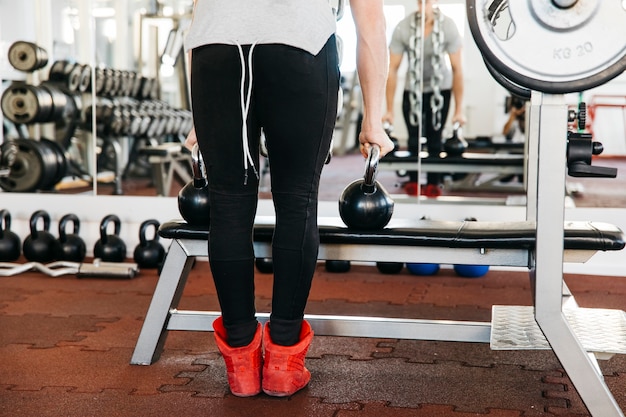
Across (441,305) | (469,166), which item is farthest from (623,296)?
(469,166)

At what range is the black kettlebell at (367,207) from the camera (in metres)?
1.93

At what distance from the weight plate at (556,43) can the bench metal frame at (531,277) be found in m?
0.07

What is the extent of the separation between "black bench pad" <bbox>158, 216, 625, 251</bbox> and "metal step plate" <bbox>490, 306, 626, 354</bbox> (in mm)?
203

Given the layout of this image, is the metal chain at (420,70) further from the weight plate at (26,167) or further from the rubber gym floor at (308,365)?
the weight plate at (26,167)

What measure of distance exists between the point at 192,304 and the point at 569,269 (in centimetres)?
173

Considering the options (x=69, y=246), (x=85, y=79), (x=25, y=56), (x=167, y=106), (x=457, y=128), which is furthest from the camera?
(x=167, y=106)

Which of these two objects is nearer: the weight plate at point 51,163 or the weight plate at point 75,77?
the weight plate at point 51,163

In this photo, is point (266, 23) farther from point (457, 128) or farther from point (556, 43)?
point (457, 128)

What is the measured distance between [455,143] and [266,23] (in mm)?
2647

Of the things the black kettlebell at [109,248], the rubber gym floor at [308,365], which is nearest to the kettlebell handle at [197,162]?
the rubber gym floor at [308,365]

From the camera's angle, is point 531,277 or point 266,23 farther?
point 531,277

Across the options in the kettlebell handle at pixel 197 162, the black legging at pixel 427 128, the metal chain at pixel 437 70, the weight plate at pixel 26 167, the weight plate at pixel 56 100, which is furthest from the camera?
the weight plate at pixel 56 100

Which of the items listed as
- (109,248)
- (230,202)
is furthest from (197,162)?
(109,248)

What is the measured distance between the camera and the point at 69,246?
11.5 feet
